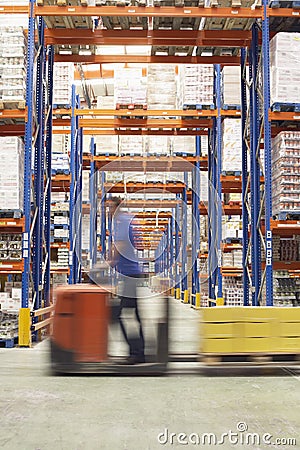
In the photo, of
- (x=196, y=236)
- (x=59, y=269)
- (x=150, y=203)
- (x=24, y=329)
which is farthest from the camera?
(x=150, y=203)

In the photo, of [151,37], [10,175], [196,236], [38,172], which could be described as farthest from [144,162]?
[10,175]

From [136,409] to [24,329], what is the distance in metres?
3.83

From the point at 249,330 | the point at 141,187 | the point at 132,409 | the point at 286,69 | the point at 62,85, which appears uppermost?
the point at 62,85

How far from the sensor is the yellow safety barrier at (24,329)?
8016 mm

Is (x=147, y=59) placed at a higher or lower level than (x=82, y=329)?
higher

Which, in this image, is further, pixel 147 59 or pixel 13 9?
pixel 147 59

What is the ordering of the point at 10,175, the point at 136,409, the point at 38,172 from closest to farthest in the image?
1. the point at 136,409
2. the point at 10,175
3. the point at 38,172

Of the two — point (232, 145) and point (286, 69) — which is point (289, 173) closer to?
point (286, 69)

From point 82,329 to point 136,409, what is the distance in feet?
4.35

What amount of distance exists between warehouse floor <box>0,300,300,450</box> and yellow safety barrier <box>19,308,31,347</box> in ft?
5.45

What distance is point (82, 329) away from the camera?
5723 mm

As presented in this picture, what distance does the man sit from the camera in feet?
19.8

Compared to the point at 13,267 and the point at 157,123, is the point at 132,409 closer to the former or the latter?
the point at 13,267

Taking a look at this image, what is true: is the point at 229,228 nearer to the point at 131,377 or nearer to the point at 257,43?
the point at 257,43
